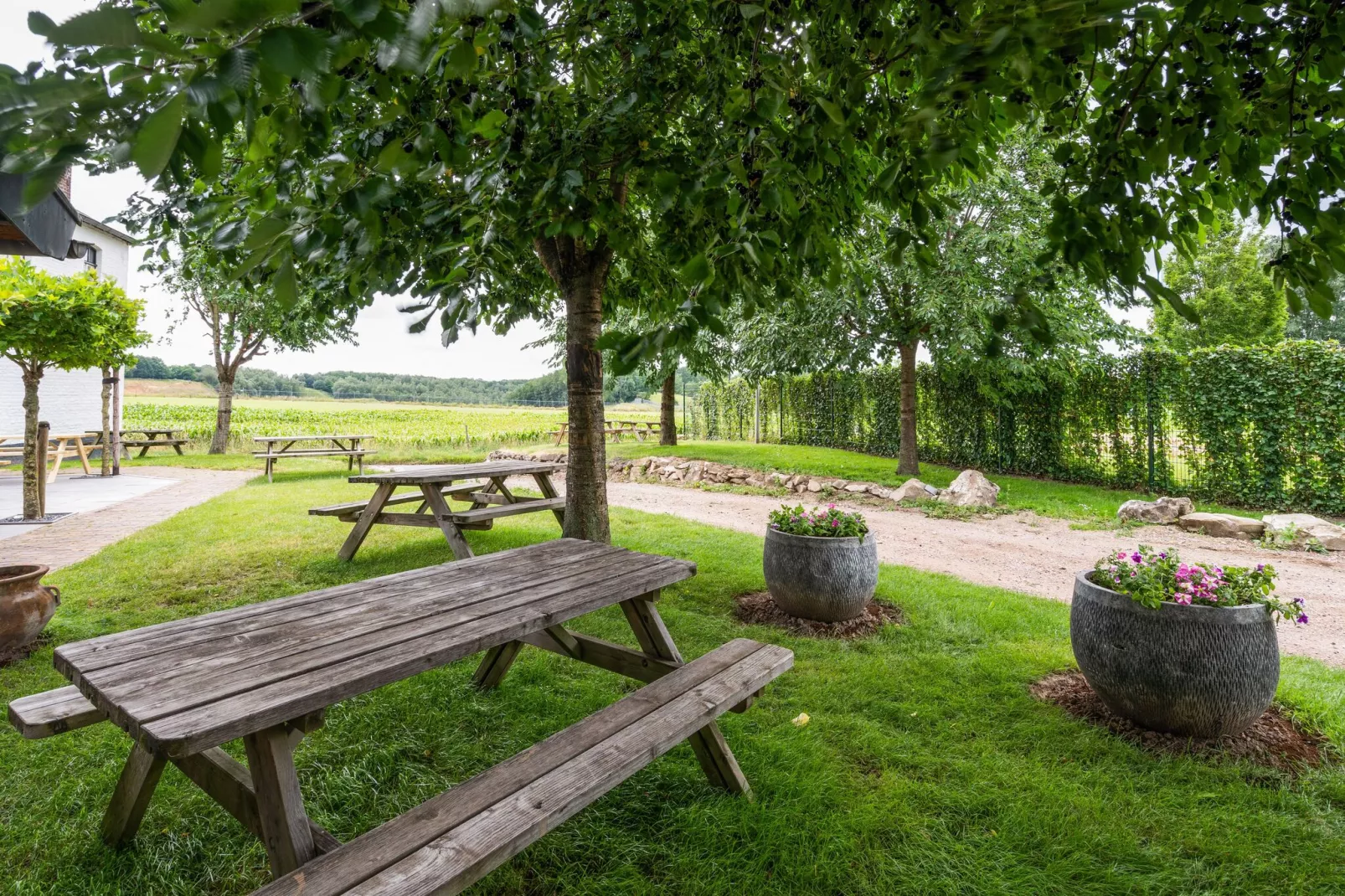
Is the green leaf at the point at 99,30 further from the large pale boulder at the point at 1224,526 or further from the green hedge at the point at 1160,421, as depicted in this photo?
the green hedge at the point at 1160,421

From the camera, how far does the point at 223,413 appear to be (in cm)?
1753

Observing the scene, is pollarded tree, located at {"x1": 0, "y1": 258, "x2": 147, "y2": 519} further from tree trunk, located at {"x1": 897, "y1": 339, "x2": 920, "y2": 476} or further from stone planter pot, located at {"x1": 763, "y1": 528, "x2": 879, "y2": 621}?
tree trunk, located at {"x1": 897, "y1": 339, "x2": 920, "y2": 476}

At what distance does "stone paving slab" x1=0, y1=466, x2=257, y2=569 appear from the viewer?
236 inches

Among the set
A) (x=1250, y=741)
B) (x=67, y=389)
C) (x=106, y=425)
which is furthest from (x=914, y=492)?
(x=67, y=389)

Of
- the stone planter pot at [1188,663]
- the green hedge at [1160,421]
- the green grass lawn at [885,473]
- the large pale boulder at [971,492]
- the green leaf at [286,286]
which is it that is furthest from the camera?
the large pale boulder at [971,492]

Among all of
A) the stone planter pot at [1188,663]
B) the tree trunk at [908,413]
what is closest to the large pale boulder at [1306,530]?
the tree trunk at [908,413]

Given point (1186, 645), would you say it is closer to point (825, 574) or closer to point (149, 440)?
point (825, 574)

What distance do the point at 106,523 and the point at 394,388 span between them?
37.1 m

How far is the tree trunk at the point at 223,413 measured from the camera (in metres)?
17.2

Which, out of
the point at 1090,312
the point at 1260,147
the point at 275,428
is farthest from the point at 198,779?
the point at 275,428

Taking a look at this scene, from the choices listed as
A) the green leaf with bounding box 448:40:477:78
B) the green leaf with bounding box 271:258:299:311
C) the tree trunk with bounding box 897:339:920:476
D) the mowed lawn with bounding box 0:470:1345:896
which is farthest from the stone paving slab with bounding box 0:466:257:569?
the tree trunk with bounding box 897:339:920:476

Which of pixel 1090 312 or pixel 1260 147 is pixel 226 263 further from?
pixel 1090 312

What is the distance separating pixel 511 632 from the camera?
2.01 meters

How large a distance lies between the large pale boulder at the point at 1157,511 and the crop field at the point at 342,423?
15.9 meters
